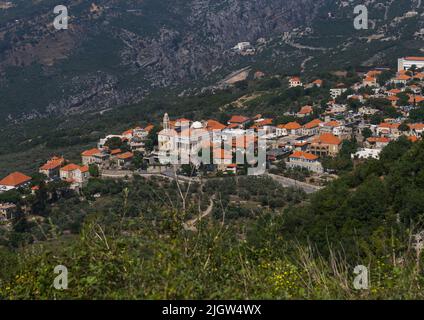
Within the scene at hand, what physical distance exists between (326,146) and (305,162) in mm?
1650

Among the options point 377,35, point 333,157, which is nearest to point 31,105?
point 377,35

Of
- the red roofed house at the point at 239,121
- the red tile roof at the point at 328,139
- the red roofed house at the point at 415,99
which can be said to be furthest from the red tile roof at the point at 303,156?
the red roofed house at the point at 415,99

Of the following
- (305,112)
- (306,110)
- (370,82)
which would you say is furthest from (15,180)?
(370,82)

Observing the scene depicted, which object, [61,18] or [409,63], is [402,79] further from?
[61,18]

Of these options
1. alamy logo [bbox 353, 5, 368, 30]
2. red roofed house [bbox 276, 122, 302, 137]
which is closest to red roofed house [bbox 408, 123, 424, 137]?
red roofed house [bbox 276, 122, 302, 137]

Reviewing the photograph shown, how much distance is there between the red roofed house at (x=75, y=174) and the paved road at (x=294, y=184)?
600 cm

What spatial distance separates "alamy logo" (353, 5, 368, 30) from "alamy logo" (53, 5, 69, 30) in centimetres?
2363

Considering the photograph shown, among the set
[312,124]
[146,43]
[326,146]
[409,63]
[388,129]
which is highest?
[146,43]

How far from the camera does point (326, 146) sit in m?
23.5

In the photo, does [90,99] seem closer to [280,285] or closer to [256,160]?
[256,160]

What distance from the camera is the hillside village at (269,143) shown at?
70.4ft

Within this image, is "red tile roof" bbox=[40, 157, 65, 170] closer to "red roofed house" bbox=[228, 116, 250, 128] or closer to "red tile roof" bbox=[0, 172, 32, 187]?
"red tile roof" bbox=[0, 172, 32, 187]

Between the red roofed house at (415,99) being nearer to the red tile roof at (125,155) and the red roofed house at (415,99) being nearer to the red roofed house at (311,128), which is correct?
the red roofed house at (311,128)

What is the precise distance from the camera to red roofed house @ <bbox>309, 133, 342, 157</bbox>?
76.3 ft
